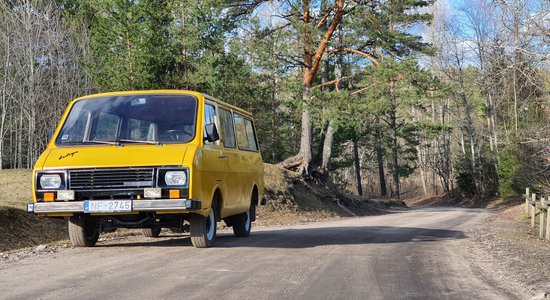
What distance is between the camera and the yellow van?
324 inches

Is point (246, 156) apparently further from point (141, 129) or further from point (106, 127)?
point (106, 127)

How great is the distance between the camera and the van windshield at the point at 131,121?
29.6 feet

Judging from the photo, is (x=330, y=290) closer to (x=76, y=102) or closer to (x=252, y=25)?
(x=76, y=102)

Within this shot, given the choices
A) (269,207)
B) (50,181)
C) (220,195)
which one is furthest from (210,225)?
(269,207)

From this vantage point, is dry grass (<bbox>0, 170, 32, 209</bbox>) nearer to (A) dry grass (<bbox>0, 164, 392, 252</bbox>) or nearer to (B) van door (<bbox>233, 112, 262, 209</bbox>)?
(A) dry grass (<bbox>0, 164, 392, 252</bbox>)

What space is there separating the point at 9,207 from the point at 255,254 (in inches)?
352

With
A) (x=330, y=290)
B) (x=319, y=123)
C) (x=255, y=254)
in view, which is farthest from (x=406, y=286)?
(x=319, y=123)

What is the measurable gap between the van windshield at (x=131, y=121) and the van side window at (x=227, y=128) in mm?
964

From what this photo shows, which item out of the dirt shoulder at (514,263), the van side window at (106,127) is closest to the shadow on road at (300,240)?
the dirt shoulder at (514,263)

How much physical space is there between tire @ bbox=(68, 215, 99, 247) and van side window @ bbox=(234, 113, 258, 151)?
3019 mm

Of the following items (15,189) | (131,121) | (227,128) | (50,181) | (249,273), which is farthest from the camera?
(15,189)

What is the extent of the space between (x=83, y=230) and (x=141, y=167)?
193 cm

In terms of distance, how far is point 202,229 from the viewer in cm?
905

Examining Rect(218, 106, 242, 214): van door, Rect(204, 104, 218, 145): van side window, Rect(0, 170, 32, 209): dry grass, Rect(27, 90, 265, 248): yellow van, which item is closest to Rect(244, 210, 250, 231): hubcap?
Rect(218, 106, 242, 214): van door
